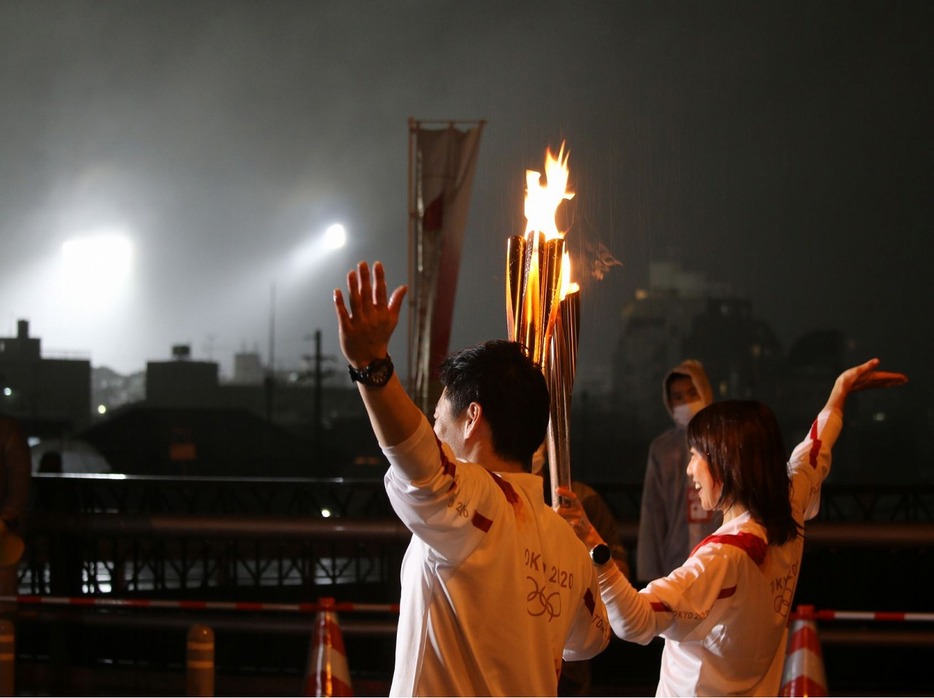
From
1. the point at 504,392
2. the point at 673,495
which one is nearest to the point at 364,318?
the point at 504,392

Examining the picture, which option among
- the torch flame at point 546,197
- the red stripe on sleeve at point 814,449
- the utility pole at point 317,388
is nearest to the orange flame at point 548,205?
the torch flame at point 546,197

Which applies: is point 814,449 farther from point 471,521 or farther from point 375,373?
point 375,373

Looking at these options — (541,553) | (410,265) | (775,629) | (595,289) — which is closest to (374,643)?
(410,265)

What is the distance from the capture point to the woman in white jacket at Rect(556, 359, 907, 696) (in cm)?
197

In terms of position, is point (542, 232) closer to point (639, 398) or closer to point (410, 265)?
point (410, 265)

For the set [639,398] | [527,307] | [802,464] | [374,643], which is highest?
[527,307]

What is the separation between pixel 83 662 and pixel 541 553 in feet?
15.4

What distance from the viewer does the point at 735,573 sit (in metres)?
2.01

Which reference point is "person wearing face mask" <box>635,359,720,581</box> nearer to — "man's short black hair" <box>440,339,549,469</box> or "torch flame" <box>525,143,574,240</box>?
"torch flame" <box>525,143,574,240</box>

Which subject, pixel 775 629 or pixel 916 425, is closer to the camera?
pixel 775 629

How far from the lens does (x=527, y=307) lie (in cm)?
192

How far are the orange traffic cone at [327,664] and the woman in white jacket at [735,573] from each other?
4.91 feet

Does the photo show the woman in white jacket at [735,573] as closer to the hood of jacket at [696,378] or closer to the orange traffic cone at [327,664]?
the orange traffic cone at [327,664]

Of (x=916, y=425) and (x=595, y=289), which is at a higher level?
(x=595, y=289)
